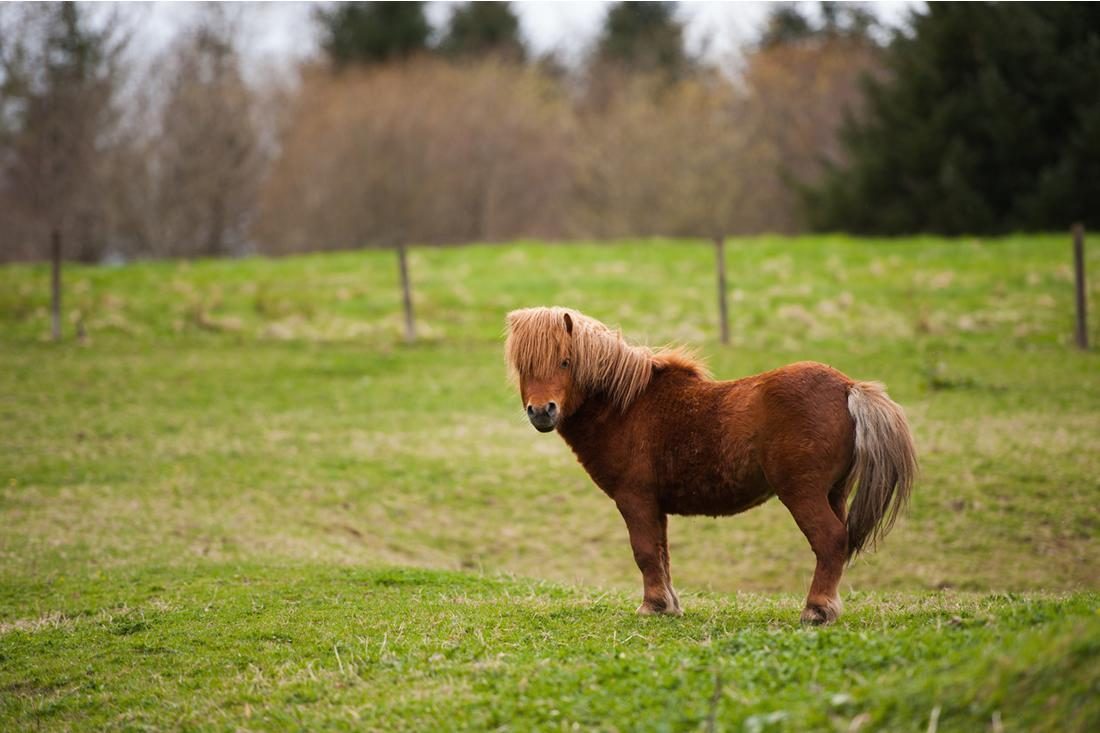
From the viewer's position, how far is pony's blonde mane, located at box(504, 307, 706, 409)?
6.18m

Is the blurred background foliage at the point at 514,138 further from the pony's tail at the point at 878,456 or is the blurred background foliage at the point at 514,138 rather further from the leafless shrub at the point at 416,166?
the pony's tail at the point at 878,456

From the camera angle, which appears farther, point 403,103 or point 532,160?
point 532,160

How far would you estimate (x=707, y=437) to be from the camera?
20.2ft

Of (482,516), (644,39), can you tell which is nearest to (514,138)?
(644,39)

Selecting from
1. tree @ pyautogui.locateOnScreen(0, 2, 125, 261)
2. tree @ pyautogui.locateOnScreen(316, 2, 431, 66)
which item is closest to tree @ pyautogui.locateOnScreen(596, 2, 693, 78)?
tree @ pyautogui.locateOnScreen(316, 2, 431, 66)

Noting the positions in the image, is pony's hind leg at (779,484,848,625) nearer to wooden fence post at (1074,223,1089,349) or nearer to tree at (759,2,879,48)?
wooden fence post at (1074,223,1089,349)

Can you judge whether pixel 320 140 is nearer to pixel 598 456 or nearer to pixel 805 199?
pixel 805 199

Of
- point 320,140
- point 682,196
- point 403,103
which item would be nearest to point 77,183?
point 320,140

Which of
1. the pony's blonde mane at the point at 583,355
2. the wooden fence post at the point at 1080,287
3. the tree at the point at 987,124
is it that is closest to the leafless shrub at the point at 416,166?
the tree at the point at 987,124

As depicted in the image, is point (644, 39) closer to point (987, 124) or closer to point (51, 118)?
point (987, 124)

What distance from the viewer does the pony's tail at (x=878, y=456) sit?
577 cm

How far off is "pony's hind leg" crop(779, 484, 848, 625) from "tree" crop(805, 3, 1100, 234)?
2806cm

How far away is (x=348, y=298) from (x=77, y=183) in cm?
1554

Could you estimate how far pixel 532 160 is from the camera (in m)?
40.8
